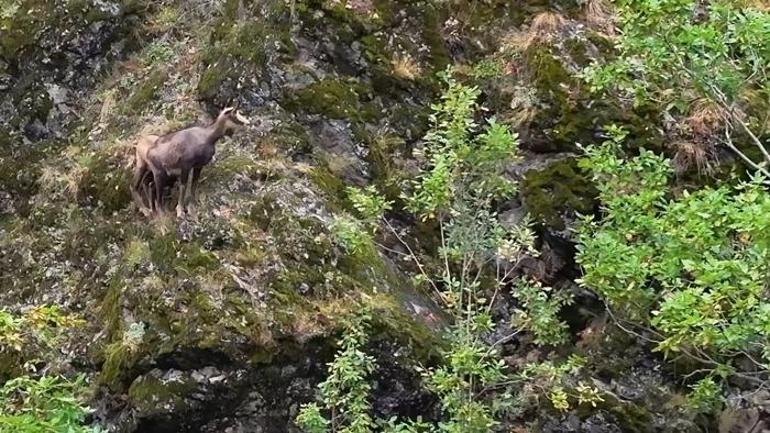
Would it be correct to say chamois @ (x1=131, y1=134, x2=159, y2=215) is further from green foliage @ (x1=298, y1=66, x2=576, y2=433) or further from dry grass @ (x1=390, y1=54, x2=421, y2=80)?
dry grass @ (x1=390, y1=54, x2=421, y2=80)

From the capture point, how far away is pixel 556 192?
870cm

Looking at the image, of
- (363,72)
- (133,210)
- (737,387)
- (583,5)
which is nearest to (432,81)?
(363,72)

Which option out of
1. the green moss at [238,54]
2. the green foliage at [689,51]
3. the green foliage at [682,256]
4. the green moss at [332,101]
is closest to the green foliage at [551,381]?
the green foliage at [682,256]

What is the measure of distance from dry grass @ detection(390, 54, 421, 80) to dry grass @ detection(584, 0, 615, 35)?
2270mm

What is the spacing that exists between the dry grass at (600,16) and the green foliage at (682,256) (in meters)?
4.39

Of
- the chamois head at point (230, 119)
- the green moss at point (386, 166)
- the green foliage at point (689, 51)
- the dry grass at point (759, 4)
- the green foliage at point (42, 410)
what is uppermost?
the green foliage at point (689, 51)

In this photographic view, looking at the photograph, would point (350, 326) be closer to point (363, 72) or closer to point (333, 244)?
point (333, 244)

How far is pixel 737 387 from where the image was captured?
7.41 meters

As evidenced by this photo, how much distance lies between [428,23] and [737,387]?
5327mm

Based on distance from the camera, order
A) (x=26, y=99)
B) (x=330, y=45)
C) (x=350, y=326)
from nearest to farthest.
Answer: (x=350, y=326) < (x=330, y=45) < (x=26, y=99)

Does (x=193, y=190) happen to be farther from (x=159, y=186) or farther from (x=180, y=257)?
(x=180, y=257)

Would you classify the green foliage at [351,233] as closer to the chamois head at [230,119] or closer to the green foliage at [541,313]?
the green foliage at [541,313]

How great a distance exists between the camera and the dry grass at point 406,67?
9523mm

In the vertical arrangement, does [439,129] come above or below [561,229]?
above
